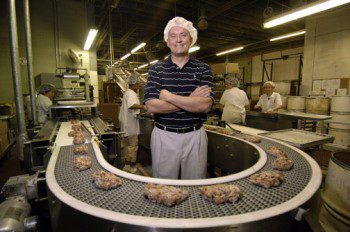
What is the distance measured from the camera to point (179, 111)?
172cm

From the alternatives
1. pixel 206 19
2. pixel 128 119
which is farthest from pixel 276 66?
pixel 128 119

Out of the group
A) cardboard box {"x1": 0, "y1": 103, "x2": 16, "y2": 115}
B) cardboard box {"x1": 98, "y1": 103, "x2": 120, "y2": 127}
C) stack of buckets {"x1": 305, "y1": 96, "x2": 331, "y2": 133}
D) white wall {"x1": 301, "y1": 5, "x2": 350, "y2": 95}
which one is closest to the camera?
cardboard box {"x1": 0, "y1": 103, "x2": 16, "y2": 115}

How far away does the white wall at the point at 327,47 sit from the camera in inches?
255

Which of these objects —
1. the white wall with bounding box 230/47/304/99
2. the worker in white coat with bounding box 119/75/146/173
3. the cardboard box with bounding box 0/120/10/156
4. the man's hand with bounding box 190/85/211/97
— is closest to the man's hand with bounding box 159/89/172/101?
the man's hand with bounding box 190/85/211/97

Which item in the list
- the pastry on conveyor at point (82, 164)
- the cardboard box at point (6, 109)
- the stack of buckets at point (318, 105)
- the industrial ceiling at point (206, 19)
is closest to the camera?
the pastry on conveyor at point (82, 164)

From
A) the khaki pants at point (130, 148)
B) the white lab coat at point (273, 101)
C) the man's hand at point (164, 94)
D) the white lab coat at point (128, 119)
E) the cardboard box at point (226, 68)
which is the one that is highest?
the cardboard box at point (226, 68)

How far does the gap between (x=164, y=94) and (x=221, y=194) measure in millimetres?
879

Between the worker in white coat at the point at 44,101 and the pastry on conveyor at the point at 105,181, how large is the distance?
169 inches

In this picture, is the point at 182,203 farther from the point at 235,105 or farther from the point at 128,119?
the point at 235,105

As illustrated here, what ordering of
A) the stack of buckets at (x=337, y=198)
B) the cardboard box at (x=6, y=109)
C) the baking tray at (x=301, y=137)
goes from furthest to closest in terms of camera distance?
the cardboard box at (x=6, y=109) < the baking tray at (x=301, y=137) < the stack of buckets at (x=337, y=198)

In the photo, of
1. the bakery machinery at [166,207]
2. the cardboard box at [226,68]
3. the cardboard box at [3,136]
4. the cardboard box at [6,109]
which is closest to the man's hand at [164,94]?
the bakery machinery at [166,207]

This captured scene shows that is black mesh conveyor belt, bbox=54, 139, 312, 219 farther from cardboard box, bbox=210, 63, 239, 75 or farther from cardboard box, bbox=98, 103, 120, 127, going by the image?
cardboard box, bbox=210, 63, 239, 75

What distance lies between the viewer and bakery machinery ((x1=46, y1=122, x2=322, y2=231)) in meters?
0.85

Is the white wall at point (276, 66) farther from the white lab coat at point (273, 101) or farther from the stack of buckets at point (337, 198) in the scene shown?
the stack of buckets at point (337, 198)
